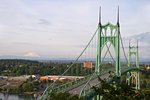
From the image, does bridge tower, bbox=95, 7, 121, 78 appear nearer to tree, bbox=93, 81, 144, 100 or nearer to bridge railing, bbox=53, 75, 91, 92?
bridge railing, bbox=53, 75, 91, 92

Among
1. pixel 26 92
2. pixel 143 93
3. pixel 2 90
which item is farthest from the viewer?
pixel 2 90

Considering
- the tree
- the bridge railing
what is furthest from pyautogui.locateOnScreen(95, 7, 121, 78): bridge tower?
the tree

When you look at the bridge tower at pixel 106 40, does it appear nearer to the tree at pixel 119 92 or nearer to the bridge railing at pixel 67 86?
the bridge railing at pixel 67 86

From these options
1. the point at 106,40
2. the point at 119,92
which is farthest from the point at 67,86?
the point at 119,92

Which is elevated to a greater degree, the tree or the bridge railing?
the tree

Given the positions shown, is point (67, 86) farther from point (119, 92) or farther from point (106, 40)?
point (119, 92)

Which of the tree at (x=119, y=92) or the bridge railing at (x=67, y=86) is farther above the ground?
the tree at (x=119, y=92)

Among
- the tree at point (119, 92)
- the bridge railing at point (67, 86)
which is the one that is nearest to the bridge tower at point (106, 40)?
the bridge railing at point (67, 86)

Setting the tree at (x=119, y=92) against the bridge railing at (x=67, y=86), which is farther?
the bridge railing at (x=67, y=86)

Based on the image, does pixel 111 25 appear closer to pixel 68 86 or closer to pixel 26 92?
pixel 68 86

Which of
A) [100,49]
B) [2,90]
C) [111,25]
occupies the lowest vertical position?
[2,90]

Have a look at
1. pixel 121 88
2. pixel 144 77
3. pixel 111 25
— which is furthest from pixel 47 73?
pixel 121 88
